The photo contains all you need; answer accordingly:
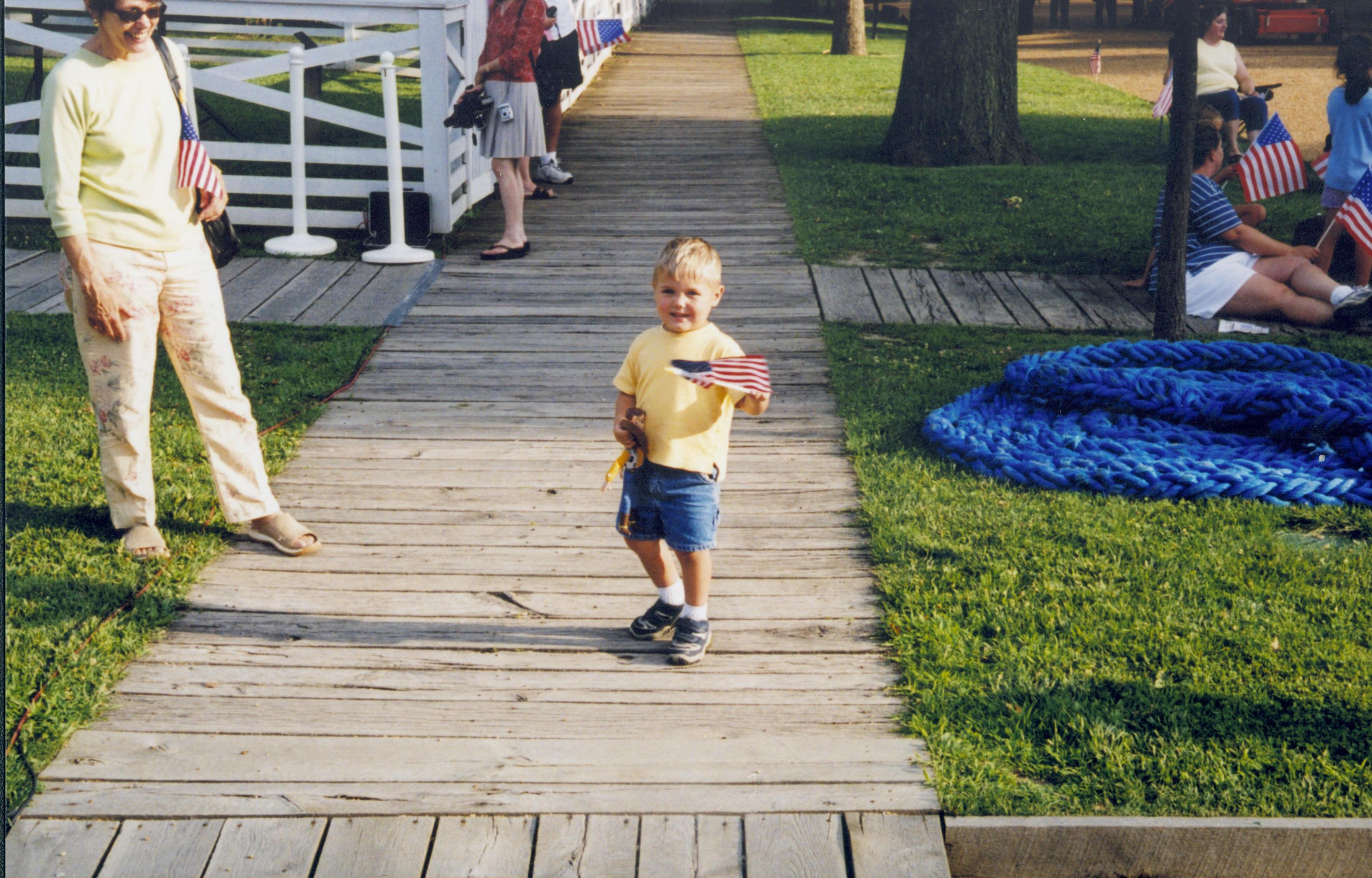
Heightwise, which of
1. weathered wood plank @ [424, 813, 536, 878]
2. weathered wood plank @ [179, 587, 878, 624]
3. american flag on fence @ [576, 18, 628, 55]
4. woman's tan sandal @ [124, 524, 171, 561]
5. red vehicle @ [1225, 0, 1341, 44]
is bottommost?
weathered wood plank @ [424, 813, 536, 878]

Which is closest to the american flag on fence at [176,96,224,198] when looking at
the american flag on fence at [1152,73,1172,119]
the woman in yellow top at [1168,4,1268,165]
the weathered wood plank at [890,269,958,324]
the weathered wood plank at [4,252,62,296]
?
the weathered wood plank at [4,252,62,296]

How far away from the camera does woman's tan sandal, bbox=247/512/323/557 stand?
4.49 metres

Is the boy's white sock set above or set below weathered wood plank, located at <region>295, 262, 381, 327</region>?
below

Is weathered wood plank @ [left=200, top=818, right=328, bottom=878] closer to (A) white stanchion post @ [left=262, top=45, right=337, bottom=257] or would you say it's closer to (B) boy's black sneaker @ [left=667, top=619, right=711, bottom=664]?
(B) boy's black sneaker @ [left=667, top=619, right=711, bottom=664]

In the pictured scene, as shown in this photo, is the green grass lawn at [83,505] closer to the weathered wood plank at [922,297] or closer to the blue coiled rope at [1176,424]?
the blue coiled rope at [1176,424]

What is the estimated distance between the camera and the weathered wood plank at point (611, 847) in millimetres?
2916

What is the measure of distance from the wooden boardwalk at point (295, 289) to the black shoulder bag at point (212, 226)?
2.60 m

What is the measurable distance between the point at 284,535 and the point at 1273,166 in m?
6.38

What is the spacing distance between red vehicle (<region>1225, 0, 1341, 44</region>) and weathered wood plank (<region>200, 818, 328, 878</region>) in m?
30.7

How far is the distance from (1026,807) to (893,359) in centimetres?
393

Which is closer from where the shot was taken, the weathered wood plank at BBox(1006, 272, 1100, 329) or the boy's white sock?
the boy's white sock

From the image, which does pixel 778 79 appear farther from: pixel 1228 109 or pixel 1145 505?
pixel 1145 505

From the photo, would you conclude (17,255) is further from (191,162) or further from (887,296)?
(887,296)

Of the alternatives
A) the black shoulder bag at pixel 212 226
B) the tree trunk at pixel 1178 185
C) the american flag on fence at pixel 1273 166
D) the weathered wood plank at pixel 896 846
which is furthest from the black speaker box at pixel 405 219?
→ the weathered wood plank at pixel 896 846
